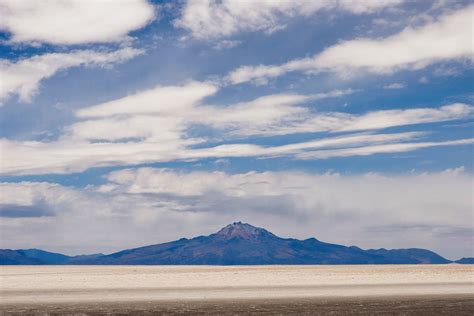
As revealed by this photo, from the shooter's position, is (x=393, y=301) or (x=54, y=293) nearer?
(x=393, y=301)

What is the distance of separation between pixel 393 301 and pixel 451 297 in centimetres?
680

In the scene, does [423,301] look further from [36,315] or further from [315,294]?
[36,315]

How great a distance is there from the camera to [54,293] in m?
54.1

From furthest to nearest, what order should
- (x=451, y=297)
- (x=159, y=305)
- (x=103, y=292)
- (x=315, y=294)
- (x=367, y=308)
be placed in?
(x=103, y=292), (x=315, y=294), (x=451, y=297), (x=159, y=305), (x=367, y=308)

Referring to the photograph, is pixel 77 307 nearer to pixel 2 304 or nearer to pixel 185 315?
pixel 2 304

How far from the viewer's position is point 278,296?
1919 inches

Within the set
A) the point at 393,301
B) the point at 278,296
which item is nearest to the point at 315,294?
the point at 278,296

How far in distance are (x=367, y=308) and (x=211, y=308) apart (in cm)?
1040

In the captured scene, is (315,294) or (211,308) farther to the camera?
(315,294)

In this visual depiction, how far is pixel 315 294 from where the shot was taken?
50562 mm

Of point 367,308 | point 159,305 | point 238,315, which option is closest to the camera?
point 238,315

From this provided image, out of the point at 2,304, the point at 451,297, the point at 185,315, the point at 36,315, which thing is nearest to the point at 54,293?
the point at 2,304

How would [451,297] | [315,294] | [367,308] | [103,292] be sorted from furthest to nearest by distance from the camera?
[103,292] < [315,294] < [451,297] < [367,308]

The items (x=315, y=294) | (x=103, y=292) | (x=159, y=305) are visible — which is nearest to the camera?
(x=159, y=305)
